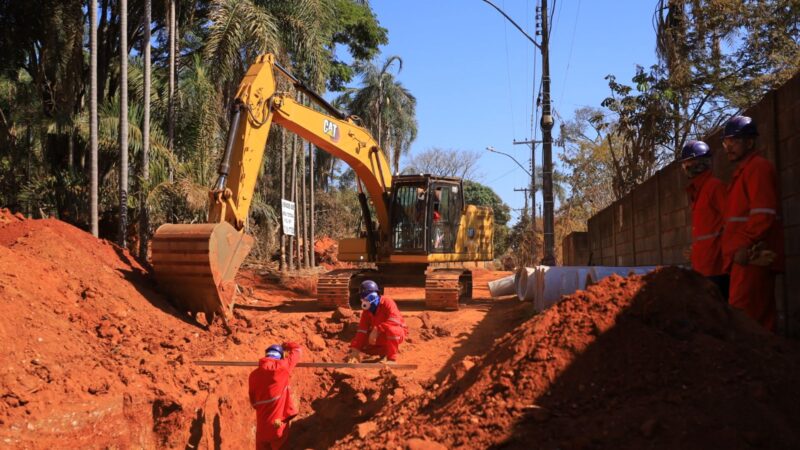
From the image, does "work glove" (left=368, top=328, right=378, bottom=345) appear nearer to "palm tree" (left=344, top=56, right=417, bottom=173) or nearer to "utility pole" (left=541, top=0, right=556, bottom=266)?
"utility pole" (left=541, top=0, right=556, bottom=266)

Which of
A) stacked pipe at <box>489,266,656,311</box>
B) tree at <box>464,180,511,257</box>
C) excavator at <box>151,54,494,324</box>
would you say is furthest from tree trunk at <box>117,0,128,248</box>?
tree at <box>464,180,511,257</box>

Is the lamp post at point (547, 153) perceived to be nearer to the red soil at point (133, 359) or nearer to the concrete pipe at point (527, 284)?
the concrete pipe at point (527, 284)

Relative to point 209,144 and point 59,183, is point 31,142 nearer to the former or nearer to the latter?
point 59,183

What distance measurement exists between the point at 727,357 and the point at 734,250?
152 cm

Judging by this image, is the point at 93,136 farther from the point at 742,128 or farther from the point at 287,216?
the point at 742,128

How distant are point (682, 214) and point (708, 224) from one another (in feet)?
13.9

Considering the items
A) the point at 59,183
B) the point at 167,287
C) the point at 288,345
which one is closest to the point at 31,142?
the point at 59,183

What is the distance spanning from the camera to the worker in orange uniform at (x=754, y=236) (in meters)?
4.79

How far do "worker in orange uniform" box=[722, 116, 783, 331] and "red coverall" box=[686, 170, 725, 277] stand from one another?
1.08 feet

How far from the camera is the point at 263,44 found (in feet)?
56.1

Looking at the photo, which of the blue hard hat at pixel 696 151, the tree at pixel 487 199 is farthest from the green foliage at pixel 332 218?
the blue hard hat at pixel 696 151

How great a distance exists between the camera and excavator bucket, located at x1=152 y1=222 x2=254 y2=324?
966cm

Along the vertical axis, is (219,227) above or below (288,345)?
above

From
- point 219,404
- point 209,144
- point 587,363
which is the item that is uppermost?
→ point 209,144
